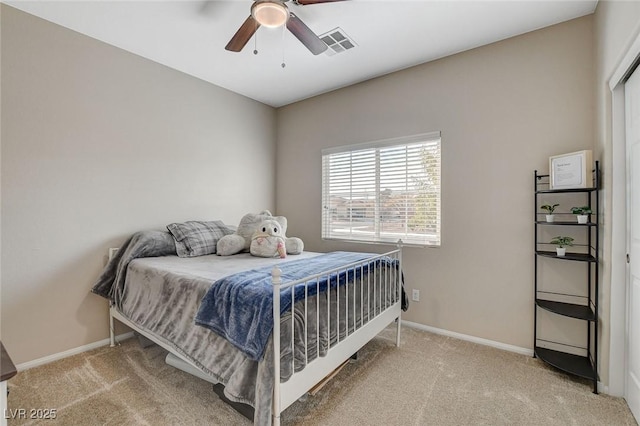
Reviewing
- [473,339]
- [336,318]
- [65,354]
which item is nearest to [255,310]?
[336,318]

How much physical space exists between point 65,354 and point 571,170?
13.5ft

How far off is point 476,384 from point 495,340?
0.72 meters

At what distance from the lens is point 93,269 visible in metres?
2.59

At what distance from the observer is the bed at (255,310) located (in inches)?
56.5

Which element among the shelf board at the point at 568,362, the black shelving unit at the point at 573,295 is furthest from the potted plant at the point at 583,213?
the shelf board at the point at 568,362

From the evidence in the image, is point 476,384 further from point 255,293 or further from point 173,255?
point 173,255

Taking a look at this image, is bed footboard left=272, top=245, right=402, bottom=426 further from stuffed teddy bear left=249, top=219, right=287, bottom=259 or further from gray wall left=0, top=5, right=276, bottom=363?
gray wall left=0, top=5, right=276, bottom=363

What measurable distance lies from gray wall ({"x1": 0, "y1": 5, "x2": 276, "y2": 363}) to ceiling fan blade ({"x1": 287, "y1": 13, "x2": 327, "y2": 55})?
68.2 inches

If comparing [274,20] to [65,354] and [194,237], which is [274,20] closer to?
[194,237]

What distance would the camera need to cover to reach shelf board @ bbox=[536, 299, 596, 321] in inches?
80.1

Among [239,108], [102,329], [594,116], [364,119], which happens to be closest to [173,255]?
[102,329]

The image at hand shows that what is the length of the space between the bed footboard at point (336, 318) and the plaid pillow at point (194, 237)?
1.50 metres

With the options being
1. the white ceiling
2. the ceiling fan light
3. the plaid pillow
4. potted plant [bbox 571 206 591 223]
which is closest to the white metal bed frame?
the plaid pillow

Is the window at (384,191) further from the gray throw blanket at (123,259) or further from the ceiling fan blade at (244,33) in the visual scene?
the gray throw blanket at (123,259)
